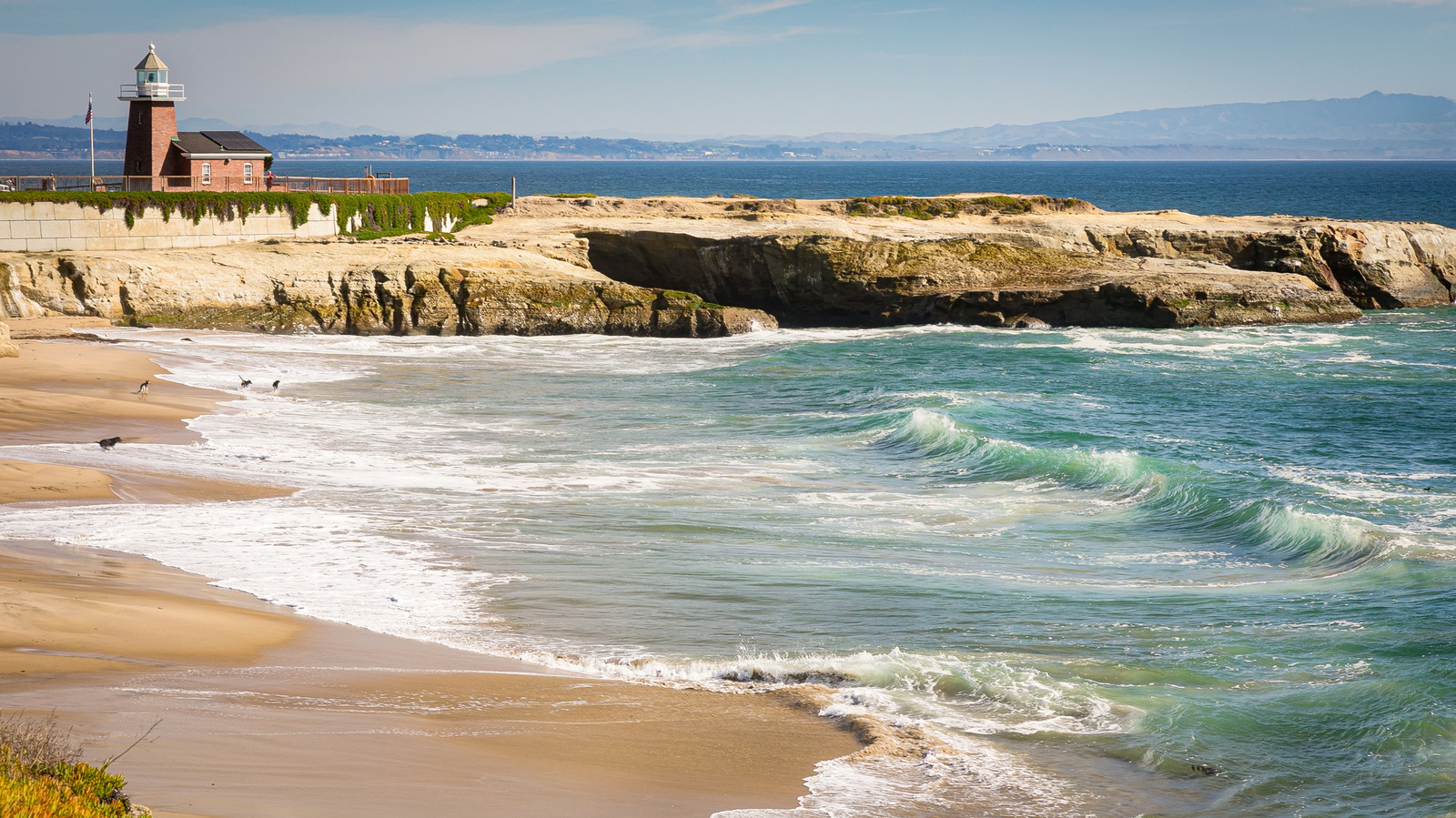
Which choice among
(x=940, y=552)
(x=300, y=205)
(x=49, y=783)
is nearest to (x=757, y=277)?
(x=300, y=205)

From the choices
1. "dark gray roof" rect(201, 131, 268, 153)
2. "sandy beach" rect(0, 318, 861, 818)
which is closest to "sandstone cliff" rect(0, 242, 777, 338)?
"dark gray roof" rect(201, 131, 268, 153)

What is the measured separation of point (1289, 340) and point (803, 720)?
28662mm

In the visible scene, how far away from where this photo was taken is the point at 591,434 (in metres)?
20.6

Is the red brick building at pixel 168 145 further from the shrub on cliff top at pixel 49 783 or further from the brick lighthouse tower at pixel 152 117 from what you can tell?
the shrub on cliff top at pixel 49 783

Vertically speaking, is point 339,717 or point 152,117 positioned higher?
point 152,117

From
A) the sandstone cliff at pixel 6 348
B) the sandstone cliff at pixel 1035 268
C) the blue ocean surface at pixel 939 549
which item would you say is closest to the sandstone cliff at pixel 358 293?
the sandstone cliff at pixel 1035 268

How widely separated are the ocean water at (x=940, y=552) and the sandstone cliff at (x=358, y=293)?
24.8 ft

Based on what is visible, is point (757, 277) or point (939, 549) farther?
point (757, 277)

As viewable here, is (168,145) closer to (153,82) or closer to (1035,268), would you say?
(153,82)

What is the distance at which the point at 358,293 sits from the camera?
34281mm

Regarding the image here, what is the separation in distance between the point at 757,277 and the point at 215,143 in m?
21.2

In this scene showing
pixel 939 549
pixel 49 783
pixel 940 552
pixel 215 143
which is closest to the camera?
pixel 49 783

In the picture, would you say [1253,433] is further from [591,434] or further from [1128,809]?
[1128,809]

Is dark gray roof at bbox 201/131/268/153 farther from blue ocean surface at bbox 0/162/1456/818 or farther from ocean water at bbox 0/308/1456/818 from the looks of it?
ocean water at bbox 0/308/1456/818
